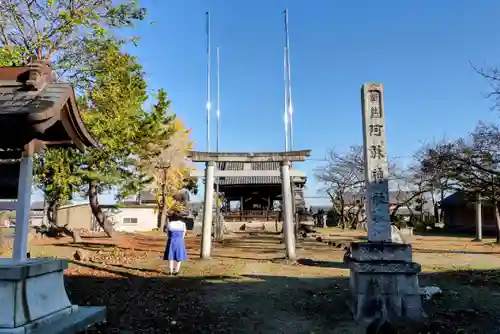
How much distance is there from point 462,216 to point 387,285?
109ft

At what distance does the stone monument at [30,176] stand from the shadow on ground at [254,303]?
4.16ft

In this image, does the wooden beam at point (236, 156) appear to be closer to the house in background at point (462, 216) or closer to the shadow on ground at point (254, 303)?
the shadow on ground at point (254, 303)

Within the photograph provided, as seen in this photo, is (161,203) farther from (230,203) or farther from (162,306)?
(162,306)

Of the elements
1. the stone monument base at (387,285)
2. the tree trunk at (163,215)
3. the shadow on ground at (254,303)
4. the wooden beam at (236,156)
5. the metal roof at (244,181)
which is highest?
the metal roof at (244,181)

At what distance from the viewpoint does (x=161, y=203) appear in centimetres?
3388

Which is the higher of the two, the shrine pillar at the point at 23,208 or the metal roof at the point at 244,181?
the metal roof at the point at 244,181

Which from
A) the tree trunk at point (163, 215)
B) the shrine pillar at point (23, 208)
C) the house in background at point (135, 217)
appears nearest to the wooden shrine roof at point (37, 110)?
the shrine pillar at point (23, 208)

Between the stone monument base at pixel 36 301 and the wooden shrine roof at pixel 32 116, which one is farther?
the wooden shrine roof at pixel 32 116

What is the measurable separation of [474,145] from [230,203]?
24.0 m

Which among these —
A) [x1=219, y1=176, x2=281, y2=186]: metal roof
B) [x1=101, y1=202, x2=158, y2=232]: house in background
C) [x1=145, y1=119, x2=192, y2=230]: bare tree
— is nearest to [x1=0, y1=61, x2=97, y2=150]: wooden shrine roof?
[x1=219, y1=176, x2=281, y2=186]: metal roof

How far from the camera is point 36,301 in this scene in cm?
498

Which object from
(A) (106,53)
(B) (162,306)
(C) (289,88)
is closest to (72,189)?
(A) (106,53)

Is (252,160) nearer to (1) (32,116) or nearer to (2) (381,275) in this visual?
(2) (381,275)

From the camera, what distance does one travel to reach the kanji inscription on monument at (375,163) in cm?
747
